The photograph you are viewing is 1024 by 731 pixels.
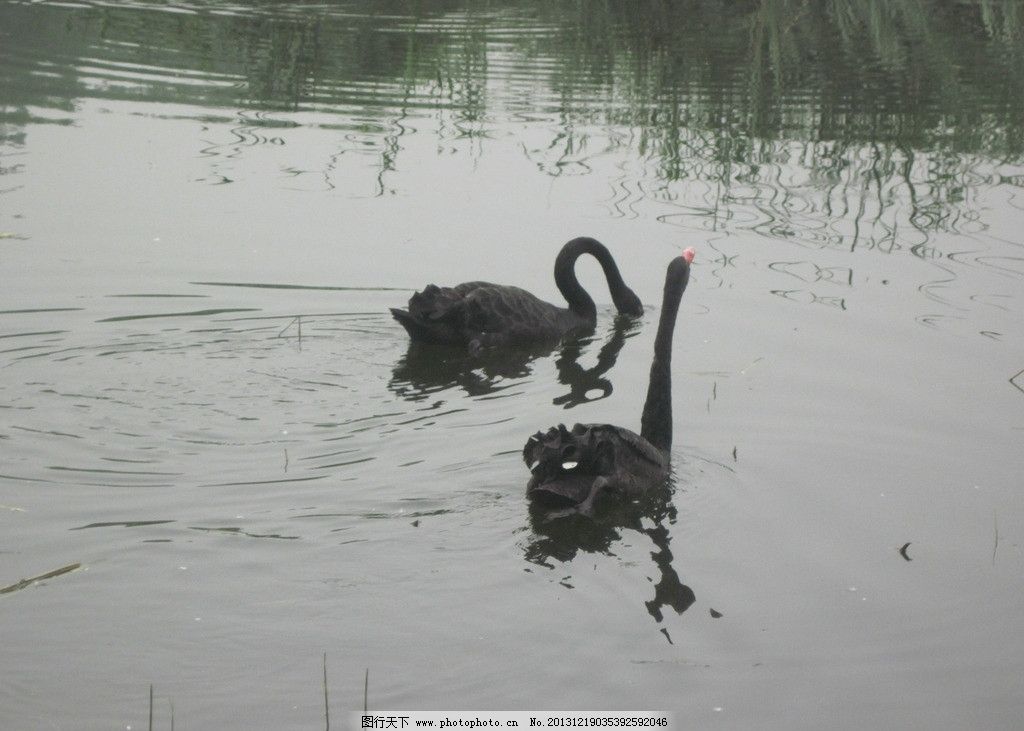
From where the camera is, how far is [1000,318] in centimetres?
798

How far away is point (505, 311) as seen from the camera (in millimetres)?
7969

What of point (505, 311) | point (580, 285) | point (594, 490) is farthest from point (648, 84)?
point (594, 490)

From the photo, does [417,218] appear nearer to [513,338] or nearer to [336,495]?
[513,338]

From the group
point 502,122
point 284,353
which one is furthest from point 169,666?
point 502,122

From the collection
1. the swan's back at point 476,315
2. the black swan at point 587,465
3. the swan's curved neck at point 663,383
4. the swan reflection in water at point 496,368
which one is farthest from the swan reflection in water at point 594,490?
the swan's back at point 476,315

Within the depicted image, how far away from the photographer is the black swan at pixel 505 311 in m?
7.75

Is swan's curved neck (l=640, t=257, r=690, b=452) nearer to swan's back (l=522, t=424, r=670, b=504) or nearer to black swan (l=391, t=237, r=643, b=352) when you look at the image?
swan's back (l=522, t=424, r=670, b=504)

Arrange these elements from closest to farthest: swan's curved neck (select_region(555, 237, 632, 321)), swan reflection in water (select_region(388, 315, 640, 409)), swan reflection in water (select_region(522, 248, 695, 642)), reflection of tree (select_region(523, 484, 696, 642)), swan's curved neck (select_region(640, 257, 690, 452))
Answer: reflection of tree (select_region(523, 484, 696, 642)) < swan reflection in water (select_region(522, 248, 695, 642)) < swan's curved neck (select_region(640, 257, 690, 452)) < swan reflection in water (select_region(388, 315, 640, 409)) < swan's curved neck (select_region(555, 237, 632, 321))

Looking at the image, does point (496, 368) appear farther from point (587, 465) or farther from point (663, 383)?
point (587, 465)

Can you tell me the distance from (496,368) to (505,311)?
34cm

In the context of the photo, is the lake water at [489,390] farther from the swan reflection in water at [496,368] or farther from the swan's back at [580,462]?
the swan's back at [580,462]

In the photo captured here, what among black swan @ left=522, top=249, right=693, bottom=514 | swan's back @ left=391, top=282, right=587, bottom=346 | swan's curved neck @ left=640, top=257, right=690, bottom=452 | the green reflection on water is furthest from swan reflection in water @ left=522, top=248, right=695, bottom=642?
the green reflection on water

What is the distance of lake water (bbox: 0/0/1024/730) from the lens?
420 centimetres

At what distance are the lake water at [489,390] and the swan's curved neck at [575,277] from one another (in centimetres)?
20
